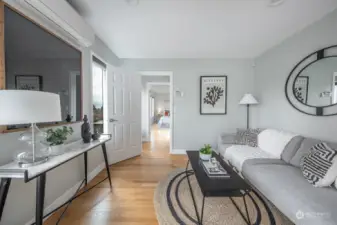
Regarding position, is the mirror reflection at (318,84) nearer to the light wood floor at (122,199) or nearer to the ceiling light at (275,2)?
the ceiling light at (275,2)

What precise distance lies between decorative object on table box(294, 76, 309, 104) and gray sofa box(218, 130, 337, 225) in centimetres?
68

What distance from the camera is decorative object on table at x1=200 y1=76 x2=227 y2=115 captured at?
12.5 ft

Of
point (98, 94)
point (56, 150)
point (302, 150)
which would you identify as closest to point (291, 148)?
point (302, 150)

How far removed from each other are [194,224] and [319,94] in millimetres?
2426

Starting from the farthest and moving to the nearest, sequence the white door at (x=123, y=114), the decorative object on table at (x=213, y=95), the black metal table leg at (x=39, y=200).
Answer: the decorative object on table at (x=213, y=95) < the white door at (x=123, y=114) < the black metal table leg at (x=39, y=200)

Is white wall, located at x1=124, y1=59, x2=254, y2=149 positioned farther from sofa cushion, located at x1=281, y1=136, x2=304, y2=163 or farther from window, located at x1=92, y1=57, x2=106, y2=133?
sofa cushion, located at x1=281, y1=136, x2=304, y2=163

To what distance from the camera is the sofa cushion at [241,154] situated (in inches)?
92.8

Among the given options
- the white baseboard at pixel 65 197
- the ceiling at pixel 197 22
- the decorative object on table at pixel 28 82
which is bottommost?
the white baseboard at pixel 65 197

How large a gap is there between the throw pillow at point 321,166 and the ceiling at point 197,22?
5.60 ft

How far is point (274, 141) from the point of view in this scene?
251 centimetres

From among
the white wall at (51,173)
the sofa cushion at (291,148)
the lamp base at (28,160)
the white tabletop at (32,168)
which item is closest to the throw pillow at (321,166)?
the sofa cushion at (291,148)

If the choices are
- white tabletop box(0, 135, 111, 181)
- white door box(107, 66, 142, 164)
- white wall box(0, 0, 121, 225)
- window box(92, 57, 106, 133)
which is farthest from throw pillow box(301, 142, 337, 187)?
window box(92, 57, 106, 133)

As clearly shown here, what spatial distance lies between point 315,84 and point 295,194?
177cm

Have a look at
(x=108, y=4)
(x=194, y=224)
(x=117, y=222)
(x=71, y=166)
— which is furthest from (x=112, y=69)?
(x=194, y=224)
